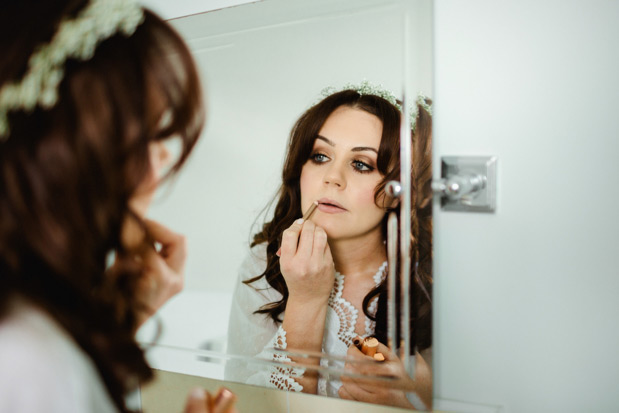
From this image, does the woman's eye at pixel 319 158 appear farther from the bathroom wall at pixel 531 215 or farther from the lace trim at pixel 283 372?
the lace trim at pixel 283 372

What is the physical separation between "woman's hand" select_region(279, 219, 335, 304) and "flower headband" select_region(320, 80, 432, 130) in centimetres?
24

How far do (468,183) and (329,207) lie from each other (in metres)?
0.24

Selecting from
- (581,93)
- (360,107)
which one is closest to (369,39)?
(360,107)

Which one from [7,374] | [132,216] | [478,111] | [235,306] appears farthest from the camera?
[235,306]

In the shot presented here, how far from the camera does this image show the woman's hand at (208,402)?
2.70 ft

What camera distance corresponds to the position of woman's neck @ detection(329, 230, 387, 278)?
836 millimetres

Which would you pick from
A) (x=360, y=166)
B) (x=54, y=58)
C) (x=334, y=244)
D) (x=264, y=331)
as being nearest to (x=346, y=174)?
(x=360, y=166)

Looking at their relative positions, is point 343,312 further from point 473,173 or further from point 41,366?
point 41,366

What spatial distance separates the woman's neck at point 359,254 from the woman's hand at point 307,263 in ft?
0.05

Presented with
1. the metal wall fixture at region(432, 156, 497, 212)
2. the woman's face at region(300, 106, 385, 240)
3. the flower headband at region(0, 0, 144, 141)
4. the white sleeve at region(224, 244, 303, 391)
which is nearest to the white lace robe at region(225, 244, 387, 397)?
the white sleeve at region(224, 244, 303, 391)

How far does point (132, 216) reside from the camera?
67cm

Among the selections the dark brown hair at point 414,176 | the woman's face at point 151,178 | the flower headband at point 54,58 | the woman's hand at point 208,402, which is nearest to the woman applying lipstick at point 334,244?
the dark brown hair at point 414,176

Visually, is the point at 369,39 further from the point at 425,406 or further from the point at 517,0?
the point at 425,406

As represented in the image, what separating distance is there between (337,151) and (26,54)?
1.55ft
